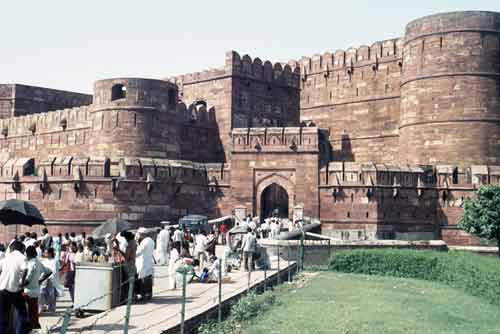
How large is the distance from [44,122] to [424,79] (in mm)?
16057

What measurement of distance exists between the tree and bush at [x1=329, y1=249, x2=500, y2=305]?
366 cm

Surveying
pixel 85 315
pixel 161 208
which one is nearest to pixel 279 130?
pixel 161 208

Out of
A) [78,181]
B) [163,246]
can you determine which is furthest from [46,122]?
[163,246]

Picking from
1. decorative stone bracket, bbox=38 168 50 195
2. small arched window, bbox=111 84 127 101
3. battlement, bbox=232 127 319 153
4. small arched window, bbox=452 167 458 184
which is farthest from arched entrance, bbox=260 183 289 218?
decorative stone bracket, bbox=38 168 50 195

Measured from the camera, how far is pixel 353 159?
29422 mm

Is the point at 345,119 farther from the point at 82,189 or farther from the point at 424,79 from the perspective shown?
the point at 82,189

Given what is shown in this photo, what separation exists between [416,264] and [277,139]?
25.4ft

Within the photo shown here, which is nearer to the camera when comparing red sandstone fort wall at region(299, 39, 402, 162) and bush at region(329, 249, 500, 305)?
bush at region(329, 249, 500, 305)

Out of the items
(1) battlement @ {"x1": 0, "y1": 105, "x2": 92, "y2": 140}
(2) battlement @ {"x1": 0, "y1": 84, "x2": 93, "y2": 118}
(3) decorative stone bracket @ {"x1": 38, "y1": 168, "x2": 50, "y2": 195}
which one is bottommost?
(3) decorative stone bracket @ {"x1": 38, "y1": 168, "x2": 50, "y2": 195}

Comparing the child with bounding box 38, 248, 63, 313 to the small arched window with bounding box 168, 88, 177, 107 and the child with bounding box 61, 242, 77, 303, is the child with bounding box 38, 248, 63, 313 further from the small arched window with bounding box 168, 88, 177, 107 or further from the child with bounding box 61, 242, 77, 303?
the small arched window with bounding box 168, 88, 177, 107

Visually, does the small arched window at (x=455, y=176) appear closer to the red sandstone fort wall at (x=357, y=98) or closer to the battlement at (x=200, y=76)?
the red sandstone fort wall at (x=357, y=98)

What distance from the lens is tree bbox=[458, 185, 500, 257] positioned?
1872 cm

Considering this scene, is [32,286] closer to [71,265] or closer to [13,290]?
[13,290]

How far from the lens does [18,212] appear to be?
38.6 feet
